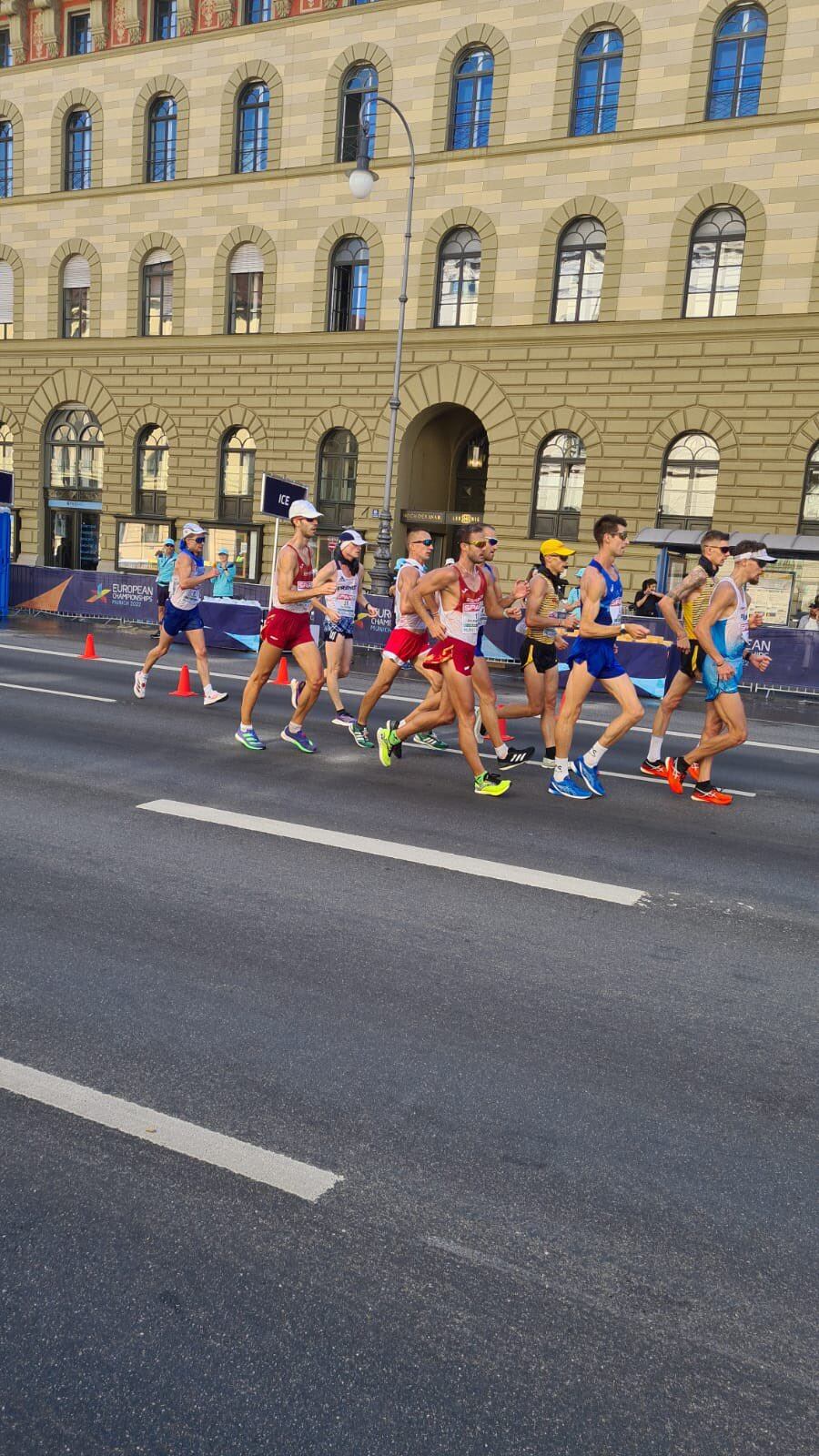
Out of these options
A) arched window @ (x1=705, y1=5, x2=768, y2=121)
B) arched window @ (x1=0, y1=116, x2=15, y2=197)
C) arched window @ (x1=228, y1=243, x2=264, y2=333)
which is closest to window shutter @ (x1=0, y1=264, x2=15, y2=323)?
arched window @ (x1=0, y1=116, x2=15, y2=197)

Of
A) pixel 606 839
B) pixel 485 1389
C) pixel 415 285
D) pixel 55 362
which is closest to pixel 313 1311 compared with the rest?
pixel 485 1389

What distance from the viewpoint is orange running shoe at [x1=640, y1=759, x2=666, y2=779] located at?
31.6ft

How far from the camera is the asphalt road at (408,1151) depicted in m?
2.48

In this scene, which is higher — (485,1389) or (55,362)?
(55,362)

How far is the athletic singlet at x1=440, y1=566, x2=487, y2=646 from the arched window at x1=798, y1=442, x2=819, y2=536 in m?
17.6

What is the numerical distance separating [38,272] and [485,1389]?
122 ft

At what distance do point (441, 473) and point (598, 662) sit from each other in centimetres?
2354

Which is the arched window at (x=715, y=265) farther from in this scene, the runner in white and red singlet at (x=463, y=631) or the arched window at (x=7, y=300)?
the arched window at (x=7, y=300)

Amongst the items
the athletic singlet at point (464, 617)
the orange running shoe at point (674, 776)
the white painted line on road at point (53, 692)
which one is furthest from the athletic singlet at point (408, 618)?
the white painted line on road at point (53, 692)

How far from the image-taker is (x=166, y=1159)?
3322 millimetres

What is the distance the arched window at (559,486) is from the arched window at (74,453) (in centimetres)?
1442

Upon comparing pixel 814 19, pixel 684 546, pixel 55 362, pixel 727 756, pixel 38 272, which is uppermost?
pixel 814 19

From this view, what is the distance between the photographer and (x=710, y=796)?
28.9 ft

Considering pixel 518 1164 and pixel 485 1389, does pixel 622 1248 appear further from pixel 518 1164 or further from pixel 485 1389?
pixel 485 1389
